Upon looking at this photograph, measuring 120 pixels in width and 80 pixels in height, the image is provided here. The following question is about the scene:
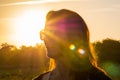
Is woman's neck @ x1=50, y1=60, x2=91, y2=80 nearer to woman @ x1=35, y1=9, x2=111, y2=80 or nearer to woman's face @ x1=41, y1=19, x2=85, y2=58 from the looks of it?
woman @ x1=35, y1=9, x2=111, y2=80

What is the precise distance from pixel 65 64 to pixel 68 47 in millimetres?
201

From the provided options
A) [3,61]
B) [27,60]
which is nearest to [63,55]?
[27,60]

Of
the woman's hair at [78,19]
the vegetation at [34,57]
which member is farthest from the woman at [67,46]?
the vegetation at [34,57]

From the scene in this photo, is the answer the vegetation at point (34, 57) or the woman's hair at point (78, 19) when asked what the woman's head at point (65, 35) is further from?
the vegetation at point (34, 57)

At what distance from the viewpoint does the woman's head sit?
511cm

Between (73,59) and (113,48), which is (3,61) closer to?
(113,48)

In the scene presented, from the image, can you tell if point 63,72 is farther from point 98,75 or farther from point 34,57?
point 34,57

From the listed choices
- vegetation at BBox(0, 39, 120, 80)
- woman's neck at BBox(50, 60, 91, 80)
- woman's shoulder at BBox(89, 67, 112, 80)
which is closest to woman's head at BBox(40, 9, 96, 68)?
woman's neck at BBox(50, 60, 91, 80)

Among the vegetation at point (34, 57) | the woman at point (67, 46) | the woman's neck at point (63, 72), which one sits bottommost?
the vegetation at point (34, 57)

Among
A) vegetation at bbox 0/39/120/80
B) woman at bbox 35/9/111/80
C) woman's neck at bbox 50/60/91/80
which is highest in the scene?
woman at bbox 35/9/111/80

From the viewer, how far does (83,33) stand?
512 centimetres

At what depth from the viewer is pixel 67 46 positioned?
513cm

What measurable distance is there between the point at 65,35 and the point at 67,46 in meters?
0.14

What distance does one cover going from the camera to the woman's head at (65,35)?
5105 mm
